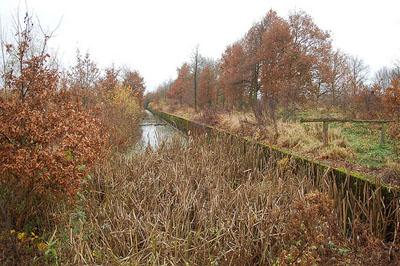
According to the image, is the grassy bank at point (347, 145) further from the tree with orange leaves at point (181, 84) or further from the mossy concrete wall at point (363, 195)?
the tree with orange leaves at point (181, 84)

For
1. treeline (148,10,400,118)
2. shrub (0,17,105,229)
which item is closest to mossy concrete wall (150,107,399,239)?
shrub (0,17,105,229)

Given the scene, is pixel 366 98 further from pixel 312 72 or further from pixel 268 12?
pixel 268 12

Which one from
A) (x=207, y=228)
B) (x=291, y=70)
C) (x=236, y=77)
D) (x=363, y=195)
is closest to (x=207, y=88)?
(x=236, y=77)

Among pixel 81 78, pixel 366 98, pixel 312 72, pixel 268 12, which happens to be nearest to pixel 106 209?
pixel 81 78

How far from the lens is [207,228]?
95.7 inches

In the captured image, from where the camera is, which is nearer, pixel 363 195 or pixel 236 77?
pixel 363 195

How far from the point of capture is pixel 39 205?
8.13 ft

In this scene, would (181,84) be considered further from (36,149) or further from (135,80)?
(36,149)

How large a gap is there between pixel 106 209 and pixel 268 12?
17.8 metres

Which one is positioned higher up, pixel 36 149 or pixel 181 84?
pixel 181 84

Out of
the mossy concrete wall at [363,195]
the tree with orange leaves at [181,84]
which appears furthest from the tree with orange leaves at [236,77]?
the tree with orange leaves at [181,84]

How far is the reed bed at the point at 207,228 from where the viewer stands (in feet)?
5.74

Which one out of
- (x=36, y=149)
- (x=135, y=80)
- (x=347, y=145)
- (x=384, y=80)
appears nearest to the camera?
(x=36, y=149)

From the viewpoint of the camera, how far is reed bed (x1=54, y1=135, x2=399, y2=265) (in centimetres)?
175
